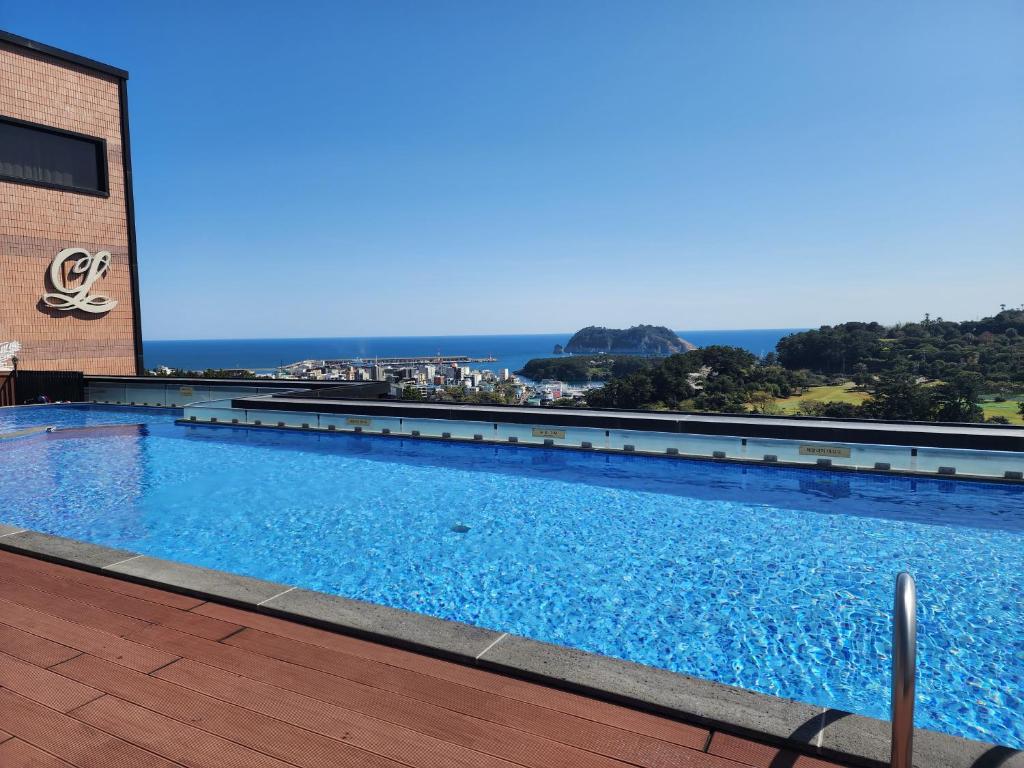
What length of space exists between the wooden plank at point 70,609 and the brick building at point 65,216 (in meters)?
16.3

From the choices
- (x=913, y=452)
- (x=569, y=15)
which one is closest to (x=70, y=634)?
(x=913, y=452)

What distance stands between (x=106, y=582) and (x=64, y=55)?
1940cm

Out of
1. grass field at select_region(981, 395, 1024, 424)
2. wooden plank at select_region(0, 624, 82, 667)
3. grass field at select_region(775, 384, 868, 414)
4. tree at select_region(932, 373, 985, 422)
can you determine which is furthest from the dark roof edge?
grass field at select_region(981, 395, 1024, 424)

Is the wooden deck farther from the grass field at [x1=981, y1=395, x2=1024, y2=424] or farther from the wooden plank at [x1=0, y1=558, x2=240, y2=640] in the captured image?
the grass field at [x1=981, y1=395, x2=1024, y2=424]

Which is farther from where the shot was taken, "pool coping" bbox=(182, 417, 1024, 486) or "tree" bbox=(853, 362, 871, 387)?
"tree" bbox=(853, 362, 871, 387)

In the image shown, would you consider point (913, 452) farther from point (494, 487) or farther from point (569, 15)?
point (569, 15)

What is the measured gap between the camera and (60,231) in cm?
1644

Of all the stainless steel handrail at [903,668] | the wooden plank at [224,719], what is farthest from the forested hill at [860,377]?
the wooden plank at [224,719]

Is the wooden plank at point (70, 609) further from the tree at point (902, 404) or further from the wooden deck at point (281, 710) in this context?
the tree at point (902, 404)

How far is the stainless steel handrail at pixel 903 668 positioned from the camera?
1.52 metres

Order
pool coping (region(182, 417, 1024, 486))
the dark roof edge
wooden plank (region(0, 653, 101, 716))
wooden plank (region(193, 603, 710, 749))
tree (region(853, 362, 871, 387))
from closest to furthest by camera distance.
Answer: wooden plank (region(193, 603, 710, 749))
wooden plank (region(0, 653, 101, 716))
pool coping (region(182, 417, 1024, 486))
the dark roof edge
tree (region(853, 362, 871, 387))

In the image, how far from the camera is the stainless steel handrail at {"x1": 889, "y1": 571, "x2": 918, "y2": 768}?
1523mm

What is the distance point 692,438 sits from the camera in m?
8.66

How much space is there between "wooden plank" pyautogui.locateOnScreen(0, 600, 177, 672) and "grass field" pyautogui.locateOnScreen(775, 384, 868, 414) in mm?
12577
